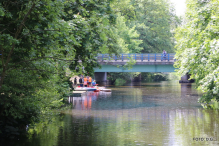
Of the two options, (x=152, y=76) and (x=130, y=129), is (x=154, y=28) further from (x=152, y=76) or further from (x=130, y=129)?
(x=130, y=129)

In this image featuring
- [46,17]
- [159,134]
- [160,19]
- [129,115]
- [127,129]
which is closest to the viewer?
[46,17]

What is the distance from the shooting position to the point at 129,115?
20.2m

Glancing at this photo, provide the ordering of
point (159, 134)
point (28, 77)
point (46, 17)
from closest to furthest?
1. point (46, 17)
2. point (28, 77)
3. point (159, 134)

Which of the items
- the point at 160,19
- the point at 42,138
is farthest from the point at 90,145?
the point at 160,19

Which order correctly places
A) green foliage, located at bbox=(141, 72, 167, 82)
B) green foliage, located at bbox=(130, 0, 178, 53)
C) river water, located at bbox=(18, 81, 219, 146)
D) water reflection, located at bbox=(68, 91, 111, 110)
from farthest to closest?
green foliage, located at bbox=(141, 72, 167, 82), green foliage, located at bbox=(130, 0, 178, 53), water reflection, located at bbox=(68, 91, 111, 110), river water, located at bbox=(18, 81, 219, 146)

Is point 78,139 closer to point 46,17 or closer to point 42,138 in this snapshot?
point 42,138

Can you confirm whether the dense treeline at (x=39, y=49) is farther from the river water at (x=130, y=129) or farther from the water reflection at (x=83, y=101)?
the water reflection at (x=83, y=101)

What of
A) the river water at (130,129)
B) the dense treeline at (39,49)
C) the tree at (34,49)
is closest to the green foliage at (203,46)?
the river water at (130,129)

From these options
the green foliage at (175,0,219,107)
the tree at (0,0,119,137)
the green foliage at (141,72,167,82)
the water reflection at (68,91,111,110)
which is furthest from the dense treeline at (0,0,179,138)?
the green foliage at (141,72,167,82)

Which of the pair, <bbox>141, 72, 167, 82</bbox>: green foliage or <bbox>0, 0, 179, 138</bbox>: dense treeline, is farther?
<bbox>141, 72, 167, 82</bbox>: green foliage

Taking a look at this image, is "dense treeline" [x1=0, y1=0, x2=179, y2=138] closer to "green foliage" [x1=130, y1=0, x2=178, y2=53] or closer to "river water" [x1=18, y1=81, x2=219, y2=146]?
"river water" [x1=18, y1=81, x2=219, y2=146]

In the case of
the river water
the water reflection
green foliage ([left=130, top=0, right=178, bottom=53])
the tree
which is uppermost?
green foliage ([left=130, top=0, right=178, bottom=53])

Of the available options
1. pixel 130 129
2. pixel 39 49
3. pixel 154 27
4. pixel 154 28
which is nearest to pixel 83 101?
pixel 130 129

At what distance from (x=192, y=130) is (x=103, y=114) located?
696 centimetres
